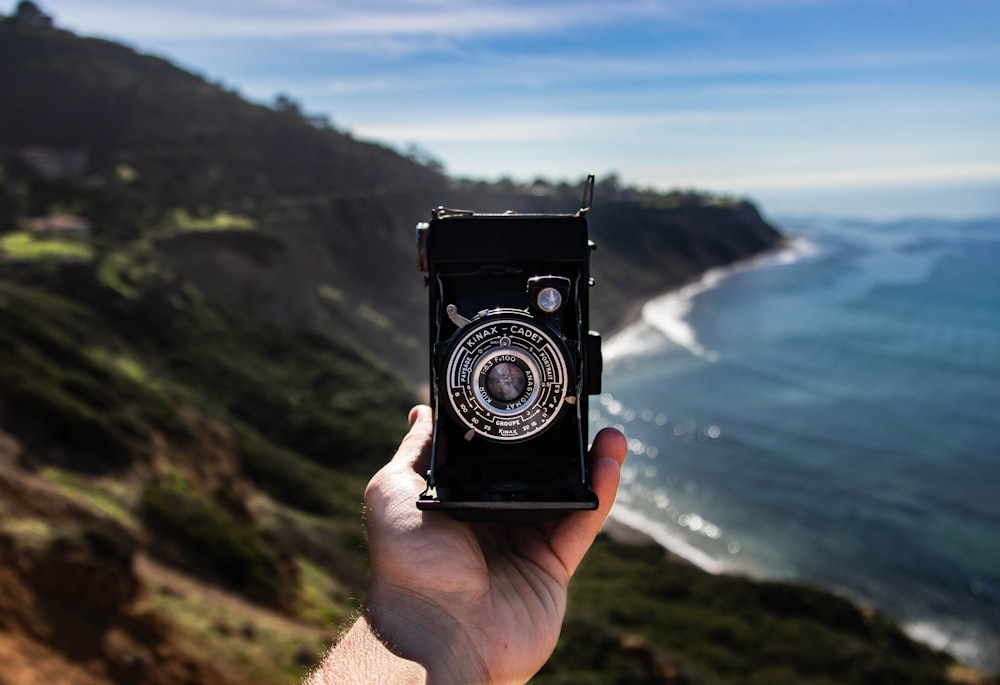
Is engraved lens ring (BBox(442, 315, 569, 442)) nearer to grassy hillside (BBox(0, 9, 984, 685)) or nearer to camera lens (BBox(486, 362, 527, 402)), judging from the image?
camera lens (BBox(486, 362, 527, 402))

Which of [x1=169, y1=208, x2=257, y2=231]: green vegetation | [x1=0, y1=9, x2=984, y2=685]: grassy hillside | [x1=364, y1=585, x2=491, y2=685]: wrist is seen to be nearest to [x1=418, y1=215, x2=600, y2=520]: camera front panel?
[x1=364, y1=585, x2=491, y2=685]: wrist

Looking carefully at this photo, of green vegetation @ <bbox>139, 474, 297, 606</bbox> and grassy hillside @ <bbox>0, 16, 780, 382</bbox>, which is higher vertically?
grassy hillside @ <bbox>0, 16, 780, 382</bbox>

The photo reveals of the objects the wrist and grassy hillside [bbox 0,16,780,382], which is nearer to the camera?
the wrist

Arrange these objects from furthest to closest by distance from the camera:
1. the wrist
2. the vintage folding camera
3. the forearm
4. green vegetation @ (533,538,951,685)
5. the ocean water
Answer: the ocean water, green vegetation @ (533,538,951,685), the vintage folding camera, the wrist, the forearm

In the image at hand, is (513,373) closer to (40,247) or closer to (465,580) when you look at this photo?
(465,580)

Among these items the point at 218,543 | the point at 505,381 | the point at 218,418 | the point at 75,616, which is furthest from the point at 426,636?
the point at 218,418

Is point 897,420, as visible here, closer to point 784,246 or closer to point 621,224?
point 621,224
